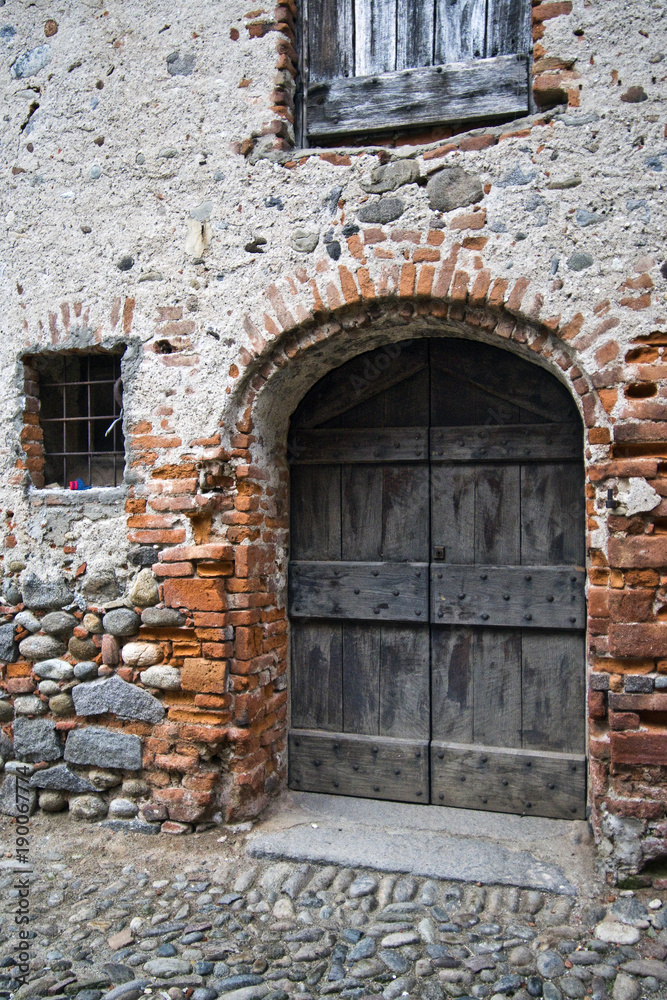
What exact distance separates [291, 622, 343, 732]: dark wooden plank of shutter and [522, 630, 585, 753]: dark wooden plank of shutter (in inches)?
36.2

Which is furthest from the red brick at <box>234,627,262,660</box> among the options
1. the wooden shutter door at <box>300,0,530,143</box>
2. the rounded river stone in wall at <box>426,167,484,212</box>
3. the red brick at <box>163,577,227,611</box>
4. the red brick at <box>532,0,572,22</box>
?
the red brick at <box>532,0,572,22</box>

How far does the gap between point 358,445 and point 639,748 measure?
1802 mm

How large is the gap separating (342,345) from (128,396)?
106 centimetres

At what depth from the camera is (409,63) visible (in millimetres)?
3342

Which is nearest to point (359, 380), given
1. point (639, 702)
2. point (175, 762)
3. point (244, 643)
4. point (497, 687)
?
point (244, 643)

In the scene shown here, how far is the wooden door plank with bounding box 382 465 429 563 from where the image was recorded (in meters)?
3.45

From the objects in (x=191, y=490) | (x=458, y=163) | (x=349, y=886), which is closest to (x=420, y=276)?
(x=458, y=163)

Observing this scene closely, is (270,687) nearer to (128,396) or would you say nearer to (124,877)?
(124,877)

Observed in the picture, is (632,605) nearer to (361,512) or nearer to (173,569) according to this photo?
(361,512)

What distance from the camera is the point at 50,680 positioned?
11.6ft

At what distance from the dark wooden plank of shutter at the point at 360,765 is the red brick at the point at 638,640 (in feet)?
3.62

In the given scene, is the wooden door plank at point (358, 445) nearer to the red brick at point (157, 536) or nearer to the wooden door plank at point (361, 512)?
the wooden door plank at point (361, 512)

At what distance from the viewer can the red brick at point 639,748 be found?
276 centimetres

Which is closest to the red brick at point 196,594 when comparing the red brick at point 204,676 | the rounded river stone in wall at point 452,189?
the red brick at point 204,676
